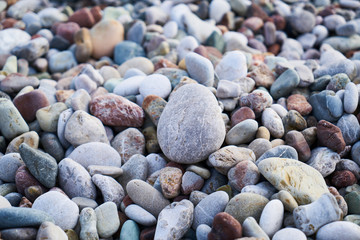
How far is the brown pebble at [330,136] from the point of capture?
6.46 feet

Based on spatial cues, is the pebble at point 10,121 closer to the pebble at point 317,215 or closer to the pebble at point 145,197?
the pebble at point 145,197

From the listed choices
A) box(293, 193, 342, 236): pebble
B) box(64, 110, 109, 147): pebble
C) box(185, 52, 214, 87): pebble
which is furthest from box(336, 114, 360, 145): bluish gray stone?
box(64, 110, 109, 147): pebble

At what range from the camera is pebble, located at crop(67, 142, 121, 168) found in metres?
2.04

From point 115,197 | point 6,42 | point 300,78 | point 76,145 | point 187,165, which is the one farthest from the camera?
point 6,42

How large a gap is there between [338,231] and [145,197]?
0.93 metres

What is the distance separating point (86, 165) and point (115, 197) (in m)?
0.30

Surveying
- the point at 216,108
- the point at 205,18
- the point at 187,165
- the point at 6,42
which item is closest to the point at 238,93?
the point at 216,108

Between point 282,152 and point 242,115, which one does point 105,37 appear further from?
point 282,152

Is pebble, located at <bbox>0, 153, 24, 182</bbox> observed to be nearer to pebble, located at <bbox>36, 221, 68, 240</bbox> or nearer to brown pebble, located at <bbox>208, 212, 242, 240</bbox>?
pebble, located at <bbox>36, 221, 68, 240</bbox>

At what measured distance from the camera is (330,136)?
199cm

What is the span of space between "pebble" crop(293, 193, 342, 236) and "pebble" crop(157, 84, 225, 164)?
1.95ft

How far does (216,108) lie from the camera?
1974mm

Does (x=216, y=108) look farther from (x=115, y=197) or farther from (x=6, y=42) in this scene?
(x=6, y=42)

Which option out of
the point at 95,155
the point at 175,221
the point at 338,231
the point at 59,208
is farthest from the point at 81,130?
the point at 338,231
